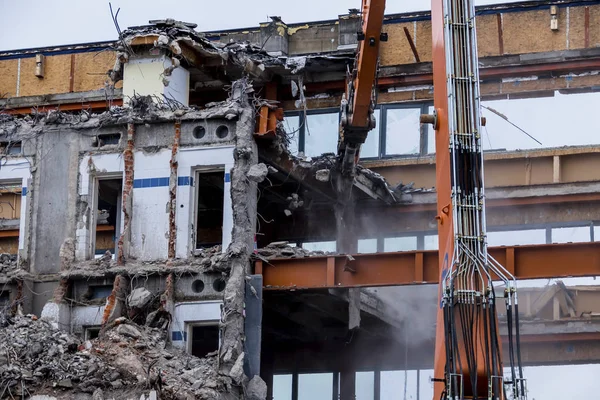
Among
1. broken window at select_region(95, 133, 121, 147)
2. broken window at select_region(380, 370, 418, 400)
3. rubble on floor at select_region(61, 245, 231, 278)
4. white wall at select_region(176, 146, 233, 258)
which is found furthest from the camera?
broken window at select_region(380, 370, 418, 400)

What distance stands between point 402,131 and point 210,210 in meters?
7.05

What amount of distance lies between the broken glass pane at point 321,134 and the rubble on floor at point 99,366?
11410 millimetres

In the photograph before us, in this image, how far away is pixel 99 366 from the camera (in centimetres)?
2355

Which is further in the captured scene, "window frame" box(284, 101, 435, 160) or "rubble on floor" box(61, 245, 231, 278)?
"window frame" box(284, 101, 435, 160)

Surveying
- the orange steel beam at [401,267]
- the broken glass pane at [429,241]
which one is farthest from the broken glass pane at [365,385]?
the orange steel beam at [401,267]

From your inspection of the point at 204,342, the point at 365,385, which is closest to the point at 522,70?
the point at 365,385

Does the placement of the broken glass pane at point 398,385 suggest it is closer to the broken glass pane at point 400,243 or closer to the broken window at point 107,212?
the broken glass pane at point 400,243

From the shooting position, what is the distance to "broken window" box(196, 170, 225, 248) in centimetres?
3006

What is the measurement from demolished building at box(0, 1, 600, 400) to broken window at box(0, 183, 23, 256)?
0.25 feet

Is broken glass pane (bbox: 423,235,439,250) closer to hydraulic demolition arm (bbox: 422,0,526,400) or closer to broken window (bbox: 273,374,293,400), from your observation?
broken window (bbox: 273,374,293,400)

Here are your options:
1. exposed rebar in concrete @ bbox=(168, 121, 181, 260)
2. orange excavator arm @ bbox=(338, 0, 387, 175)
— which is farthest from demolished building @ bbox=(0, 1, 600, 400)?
orange excavator arm @ bbox=(338, 0, 387, 175)

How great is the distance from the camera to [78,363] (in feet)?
77.4

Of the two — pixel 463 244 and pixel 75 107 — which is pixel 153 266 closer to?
pixel 463 244

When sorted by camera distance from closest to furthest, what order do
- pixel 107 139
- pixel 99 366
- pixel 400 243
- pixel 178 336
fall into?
1. pixel 99 366
2. pixel 178 336
3. pixel 107 139
4. pixel 400 243
